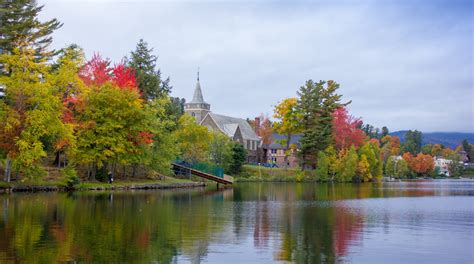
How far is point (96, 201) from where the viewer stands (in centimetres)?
2992

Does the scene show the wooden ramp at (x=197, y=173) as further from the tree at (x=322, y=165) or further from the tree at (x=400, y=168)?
the tree at (x=400, y=168)

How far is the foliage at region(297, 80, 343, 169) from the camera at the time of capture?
259 feet

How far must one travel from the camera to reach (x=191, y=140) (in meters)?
64.6

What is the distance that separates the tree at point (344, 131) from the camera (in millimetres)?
82500

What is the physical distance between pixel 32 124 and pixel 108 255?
910 inches

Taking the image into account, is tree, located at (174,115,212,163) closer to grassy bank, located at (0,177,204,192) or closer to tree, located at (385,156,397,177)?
grassy bank, located at (0,177,204,192)

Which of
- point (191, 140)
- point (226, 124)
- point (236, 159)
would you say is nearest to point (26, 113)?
point (191, 140)

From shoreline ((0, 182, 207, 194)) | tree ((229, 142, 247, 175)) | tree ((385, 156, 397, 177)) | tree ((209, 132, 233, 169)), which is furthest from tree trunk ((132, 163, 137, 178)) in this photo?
tree ((385, 156, 397, 177))

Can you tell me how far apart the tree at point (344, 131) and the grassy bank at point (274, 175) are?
7120 mm

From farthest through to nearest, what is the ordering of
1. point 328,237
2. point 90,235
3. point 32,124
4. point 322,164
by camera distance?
point 322,164
point 32,124
point 328,237
point 90,235

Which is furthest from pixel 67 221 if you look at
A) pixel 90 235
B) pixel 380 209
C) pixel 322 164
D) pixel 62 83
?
pixel 322 164

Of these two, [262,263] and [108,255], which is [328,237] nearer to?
[262,263]

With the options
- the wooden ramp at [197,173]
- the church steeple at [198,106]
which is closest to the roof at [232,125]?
the church steeple at [198,106]

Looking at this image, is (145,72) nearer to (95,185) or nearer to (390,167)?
(95,185)
